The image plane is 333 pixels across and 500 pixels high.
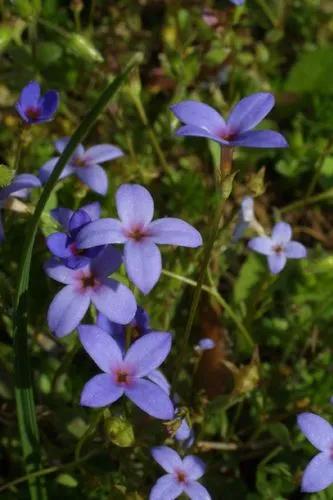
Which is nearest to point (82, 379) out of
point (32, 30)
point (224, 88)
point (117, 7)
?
point (32, 30)

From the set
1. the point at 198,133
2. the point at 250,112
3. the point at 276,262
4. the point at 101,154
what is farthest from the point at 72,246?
the point at 276,262

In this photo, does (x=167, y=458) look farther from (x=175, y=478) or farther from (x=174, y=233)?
(x=174, y=233)

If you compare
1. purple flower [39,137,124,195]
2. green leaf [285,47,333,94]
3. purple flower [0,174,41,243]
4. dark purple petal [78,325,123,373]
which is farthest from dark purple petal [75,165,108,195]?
green leaf [285,47,333,94]

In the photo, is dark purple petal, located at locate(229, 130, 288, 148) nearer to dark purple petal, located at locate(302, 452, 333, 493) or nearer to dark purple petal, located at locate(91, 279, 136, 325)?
dark purple petal, located at locate(91, 279, 136, 325)

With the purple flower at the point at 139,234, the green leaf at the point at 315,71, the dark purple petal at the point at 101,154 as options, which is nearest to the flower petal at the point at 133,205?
the purple flower at the point at 139,234

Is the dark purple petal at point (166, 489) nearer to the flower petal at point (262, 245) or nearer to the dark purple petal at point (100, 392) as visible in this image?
the dark purple petal at point (100, 392)

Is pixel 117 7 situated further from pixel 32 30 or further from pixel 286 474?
pixel 286 474
